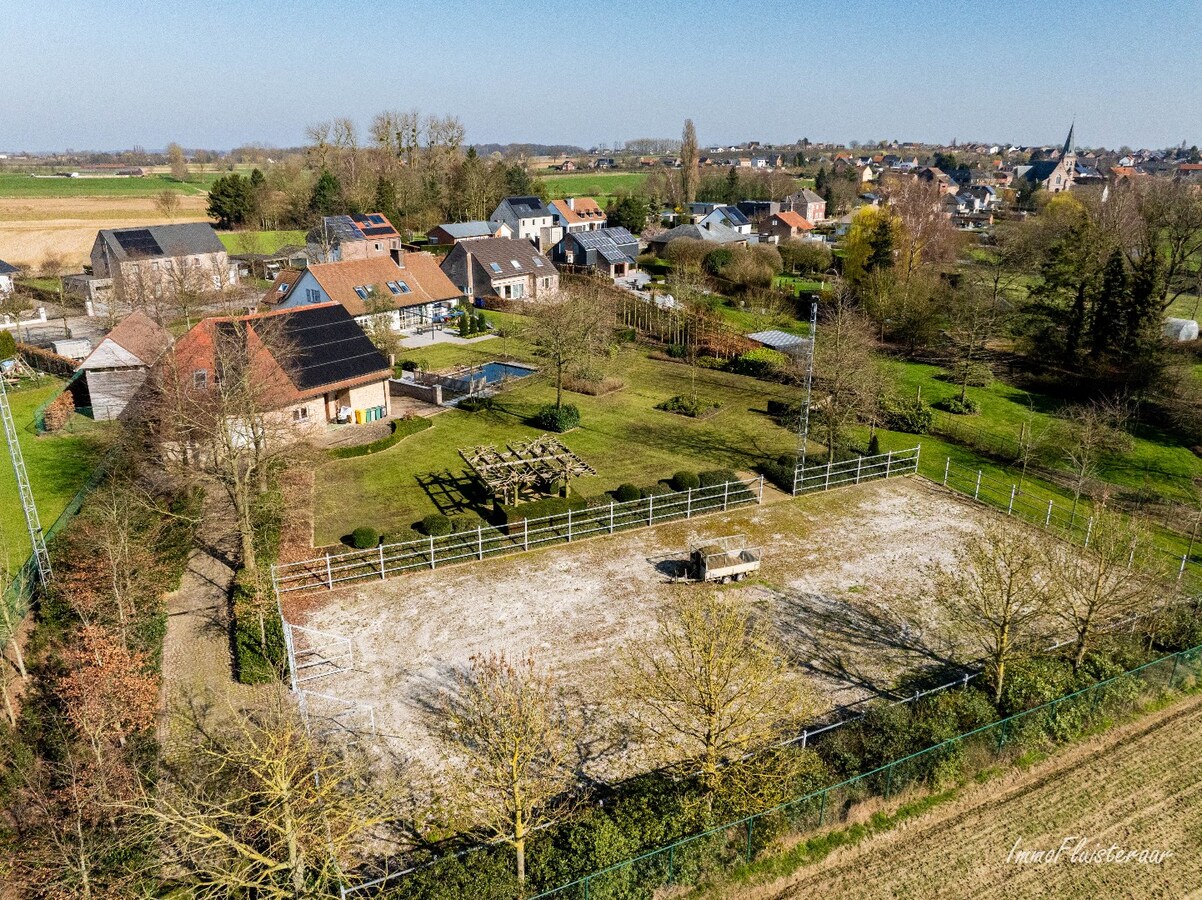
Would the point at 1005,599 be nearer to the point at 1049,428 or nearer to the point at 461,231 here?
the point at 1049,428

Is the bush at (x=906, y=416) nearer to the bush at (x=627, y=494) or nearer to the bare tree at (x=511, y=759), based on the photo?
the bush at (x=627, y=494)

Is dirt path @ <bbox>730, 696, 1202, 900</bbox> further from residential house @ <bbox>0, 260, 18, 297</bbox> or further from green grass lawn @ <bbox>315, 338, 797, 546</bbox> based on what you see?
residential house @ <bbox>0, 260, 18, 297</bbox>

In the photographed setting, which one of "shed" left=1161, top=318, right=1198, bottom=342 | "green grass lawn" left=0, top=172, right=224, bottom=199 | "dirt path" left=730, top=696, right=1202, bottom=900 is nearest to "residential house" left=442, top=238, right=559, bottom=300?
"shed" left=1161, top=318, right=1198, bottom=342

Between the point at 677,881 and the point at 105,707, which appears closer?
the point at 677,881

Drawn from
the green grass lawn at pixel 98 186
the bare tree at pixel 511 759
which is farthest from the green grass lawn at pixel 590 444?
the green grass lawn at pixel 98 186

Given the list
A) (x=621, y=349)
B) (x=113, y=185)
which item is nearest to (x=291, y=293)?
(x=621, y=349)

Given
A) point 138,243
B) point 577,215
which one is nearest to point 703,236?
point 577,215

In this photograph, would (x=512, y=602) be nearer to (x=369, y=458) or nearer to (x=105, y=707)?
(x=105, y=707)
